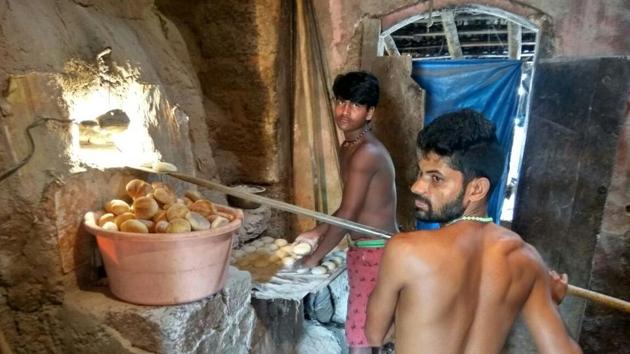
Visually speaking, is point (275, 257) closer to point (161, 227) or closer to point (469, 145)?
point (161, 227)

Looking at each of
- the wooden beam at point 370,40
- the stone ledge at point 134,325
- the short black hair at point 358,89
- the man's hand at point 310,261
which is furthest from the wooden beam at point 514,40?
the stone ledge at point 134,325

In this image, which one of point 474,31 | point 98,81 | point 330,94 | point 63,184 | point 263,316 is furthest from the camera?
point 474,31

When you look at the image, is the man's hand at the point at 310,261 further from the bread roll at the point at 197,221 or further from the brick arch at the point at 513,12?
the brick arch at the point at 513,12

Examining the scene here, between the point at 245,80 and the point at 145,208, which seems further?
the point at 245,80

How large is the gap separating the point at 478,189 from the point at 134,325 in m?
Result: 1.59

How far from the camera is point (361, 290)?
9.23 feet

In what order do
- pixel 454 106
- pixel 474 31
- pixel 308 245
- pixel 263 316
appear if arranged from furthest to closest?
pixel 474 31
pixel 454 106
pixel 308 245
pixel 263 316

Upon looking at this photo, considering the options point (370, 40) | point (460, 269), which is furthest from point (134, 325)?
point (370, 40)

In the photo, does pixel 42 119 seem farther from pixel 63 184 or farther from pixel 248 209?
pixel 248 209

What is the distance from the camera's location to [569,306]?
359 centimetres

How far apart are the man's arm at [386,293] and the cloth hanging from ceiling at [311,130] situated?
2.71 meters

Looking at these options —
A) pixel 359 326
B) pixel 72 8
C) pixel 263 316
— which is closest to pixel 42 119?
pixel 72 8

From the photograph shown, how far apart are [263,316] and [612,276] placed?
2.89 meters

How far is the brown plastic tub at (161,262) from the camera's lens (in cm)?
185
